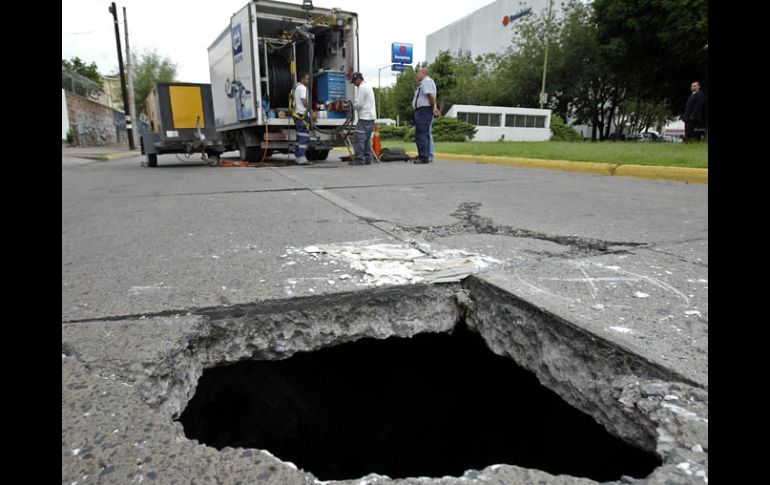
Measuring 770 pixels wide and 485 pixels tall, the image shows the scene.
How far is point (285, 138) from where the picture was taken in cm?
1031

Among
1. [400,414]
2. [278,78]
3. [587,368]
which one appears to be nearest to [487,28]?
[278,78]

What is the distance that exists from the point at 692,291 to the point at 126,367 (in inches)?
89.0

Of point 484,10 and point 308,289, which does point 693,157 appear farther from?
point 484,10

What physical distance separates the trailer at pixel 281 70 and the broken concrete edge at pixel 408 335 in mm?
8400

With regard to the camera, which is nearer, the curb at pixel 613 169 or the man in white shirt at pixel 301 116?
the curb at pixel 613 169

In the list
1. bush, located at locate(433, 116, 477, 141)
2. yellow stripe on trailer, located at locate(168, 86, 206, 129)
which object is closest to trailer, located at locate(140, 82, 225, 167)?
yellow stripe on trailer, located at locate(168, 86, 206, 129)

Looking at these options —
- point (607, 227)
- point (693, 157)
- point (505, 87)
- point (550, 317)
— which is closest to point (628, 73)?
point (505, 87)

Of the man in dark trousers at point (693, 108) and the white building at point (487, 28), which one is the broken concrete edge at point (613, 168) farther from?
the white building at point (487, 28)

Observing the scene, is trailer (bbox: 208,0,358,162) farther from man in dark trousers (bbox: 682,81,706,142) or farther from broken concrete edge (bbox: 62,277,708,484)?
man in dark trousers (bbox: 682,81,706,142)

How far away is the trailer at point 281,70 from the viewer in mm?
9398

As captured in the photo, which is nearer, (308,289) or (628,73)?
(308,289)

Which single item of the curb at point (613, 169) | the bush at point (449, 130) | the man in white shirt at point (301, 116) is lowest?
the curb at point (613, 169)

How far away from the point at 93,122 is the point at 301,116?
22723 mm

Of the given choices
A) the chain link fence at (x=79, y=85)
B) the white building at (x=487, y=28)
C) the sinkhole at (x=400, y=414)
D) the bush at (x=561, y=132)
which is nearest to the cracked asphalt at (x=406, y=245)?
the sinkhole at (x=400, y=414)
